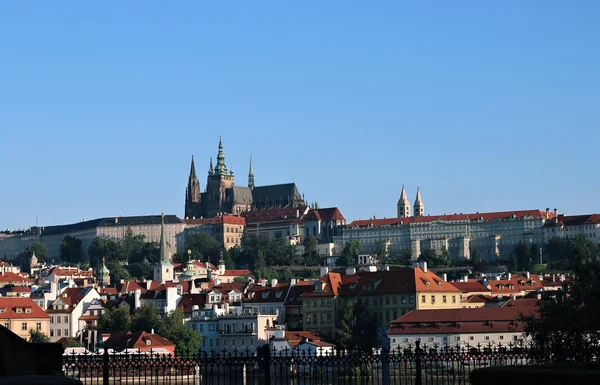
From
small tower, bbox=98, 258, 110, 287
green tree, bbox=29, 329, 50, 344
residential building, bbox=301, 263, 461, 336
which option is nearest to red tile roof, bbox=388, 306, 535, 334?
residential building, bbox=301, 263, 461, 336

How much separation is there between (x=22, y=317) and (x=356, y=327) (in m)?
18.5

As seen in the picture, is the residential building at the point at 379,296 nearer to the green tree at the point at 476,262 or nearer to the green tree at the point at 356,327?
the green tree at the point at 356,327

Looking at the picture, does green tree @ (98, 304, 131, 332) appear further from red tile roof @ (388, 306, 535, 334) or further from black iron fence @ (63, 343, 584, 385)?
black iron fence @ (63, 343, 584, 385)

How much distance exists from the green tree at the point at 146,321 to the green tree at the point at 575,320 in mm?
48366

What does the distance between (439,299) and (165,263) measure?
70.3 meters

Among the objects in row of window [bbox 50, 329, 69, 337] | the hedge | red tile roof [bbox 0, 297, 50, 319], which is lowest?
the hedge

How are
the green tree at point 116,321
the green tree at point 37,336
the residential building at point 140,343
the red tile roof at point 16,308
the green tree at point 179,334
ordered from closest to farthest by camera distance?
1. the residential building at point 140,343
2. the green tree at point 179,334
3. the green tree at point 37,336
4. the red tile roof at point 16,308
5. the green tree at point 116,321

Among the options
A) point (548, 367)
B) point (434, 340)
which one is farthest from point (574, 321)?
point (434, 340)

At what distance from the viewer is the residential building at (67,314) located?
301 feet

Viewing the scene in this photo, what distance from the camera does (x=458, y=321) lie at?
68688 millimetres

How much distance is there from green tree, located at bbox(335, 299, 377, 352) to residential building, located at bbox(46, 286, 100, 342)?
17.5m

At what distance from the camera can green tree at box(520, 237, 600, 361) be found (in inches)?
1179

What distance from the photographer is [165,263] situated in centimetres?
15212

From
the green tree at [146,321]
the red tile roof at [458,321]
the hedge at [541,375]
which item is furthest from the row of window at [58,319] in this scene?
the hedge at [541,375]
